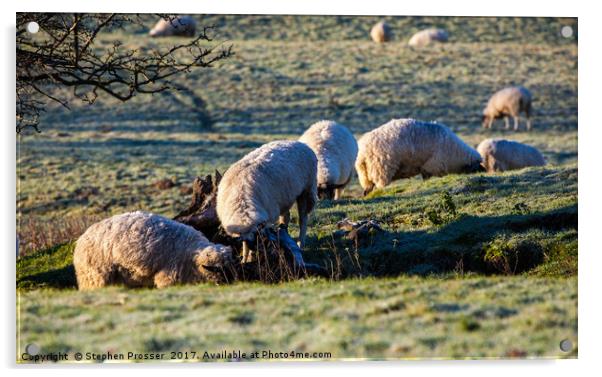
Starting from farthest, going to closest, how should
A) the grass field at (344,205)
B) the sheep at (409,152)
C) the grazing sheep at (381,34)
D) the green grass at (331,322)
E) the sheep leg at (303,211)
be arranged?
the grazing sheep at (381,34) → the sheep at (409,152) → the sheep leg at (303,211) → the grass field at (344,205) → the green grass at (331,322)

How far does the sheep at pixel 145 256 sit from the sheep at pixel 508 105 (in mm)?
20193

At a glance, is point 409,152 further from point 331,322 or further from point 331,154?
point 331,322

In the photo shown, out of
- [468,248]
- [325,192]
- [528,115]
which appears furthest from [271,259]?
[528,115]

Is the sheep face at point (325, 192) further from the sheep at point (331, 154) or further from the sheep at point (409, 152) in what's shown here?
the sheep at point (409, 152)

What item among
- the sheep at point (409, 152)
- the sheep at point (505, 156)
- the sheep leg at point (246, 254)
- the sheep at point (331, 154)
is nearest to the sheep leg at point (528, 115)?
the sheep at point (505, 156)

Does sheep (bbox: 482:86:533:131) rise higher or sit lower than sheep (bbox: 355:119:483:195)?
higher

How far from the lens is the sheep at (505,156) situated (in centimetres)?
1948

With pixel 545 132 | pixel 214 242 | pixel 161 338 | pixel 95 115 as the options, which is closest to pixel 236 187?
pixel 214 242

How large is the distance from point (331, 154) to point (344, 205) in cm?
178

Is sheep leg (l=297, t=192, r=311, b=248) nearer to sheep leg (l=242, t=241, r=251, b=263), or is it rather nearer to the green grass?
sheep leg (l=242, t=241, r=251, b=263)

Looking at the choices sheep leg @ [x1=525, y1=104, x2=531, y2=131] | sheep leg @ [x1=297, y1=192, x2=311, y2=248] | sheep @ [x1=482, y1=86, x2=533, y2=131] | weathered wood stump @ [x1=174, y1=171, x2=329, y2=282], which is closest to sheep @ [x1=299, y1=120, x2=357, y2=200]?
sheep leg @ [x1=297, y1=192, x2=311, y2=248]

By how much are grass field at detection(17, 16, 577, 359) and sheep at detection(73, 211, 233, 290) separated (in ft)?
2.36

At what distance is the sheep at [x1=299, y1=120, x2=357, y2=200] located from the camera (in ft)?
48.3

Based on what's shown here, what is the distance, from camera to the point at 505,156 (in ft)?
64.7
